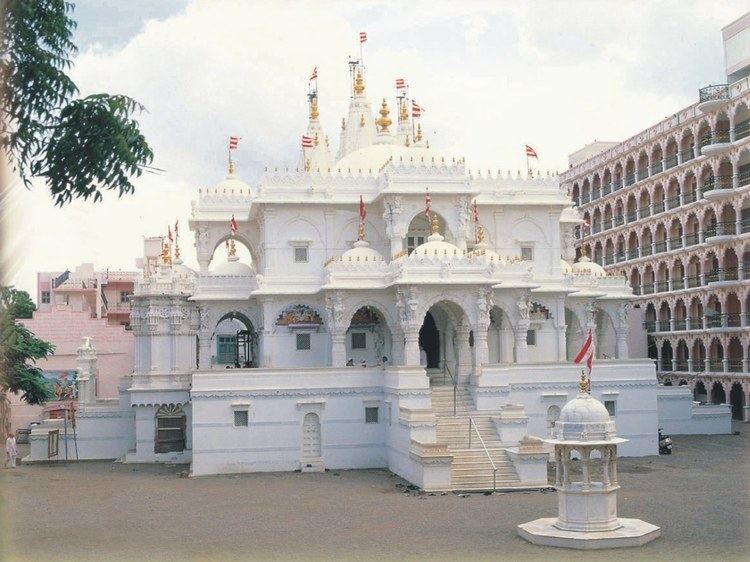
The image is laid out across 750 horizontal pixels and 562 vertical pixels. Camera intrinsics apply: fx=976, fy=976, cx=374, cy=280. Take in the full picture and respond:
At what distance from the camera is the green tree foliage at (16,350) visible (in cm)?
1325

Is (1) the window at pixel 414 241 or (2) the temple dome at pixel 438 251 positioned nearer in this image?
(2) the temple dome at pixel 438 251

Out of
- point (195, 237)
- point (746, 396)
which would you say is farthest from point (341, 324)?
point (746, 396)

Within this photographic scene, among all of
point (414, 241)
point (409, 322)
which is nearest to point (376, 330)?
point (414, 241)

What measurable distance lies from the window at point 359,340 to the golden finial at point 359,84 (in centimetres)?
1492

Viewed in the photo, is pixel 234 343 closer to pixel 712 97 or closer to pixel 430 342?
pixel 430 342

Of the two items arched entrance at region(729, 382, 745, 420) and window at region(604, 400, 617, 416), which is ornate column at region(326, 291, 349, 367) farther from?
arched entrance at region(729, 382, 745, 420)

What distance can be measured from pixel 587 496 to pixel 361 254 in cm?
1693

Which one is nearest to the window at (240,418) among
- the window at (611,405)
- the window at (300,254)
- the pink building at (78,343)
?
the window at (300,254)

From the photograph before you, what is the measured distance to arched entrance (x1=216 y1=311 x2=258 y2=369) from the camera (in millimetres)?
40688

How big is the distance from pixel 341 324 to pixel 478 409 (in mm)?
5925

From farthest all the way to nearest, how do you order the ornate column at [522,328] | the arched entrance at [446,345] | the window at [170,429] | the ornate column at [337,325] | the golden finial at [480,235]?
the golden finial at [480,235] → the window at [170,429] → the ornate column at [522,328] → the ornate column at [337,325] → the arched entrance at [446,345]

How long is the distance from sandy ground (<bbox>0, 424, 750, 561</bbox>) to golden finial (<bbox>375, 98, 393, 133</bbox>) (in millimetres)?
15922

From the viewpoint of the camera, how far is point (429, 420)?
28.9 m

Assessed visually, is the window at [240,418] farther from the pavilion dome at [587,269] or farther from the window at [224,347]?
the window at [224,347]
